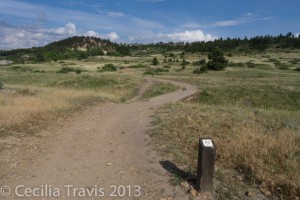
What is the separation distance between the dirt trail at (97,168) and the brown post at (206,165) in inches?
17.3

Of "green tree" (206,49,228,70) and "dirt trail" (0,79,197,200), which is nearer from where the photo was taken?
"dirt trail" (0,79,197,200)

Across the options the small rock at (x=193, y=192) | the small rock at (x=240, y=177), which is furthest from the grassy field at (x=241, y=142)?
the small rock at (x=193, y=192)

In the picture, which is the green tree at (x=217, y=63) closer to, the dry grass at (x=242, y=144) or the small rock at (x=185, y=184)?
the dry grass at (x=242, y=144)

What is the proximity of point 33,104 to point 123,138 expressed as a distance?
673 centimetres

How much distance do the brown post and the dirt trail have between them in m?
0.44

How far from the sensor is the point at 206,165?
6488mm

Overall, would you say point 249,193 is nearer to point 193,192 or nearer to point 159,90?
point 193,192

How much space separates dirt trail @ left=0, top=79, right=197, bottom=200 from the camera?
6.72m

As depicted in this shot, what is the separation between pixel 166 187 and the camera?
6945 millimetres

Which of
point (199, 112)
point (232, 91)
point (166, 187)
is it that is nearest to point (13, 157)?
point (166, 187)

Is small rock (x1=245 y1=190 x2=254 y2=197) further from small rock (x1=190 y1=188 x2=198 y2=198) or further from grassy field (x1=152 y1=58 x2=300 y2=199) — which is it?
small rock (x1=190 y1=188 x2=198 y2=198)

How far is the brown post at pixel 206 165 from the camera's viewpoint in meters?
6.38

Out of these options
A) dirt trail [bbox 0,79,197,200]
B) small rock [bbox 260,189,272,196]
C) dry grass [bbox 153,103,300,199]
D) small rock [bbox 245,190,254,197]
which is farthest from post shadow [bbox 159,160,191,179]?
small rock [bbox 260,189,272,196]

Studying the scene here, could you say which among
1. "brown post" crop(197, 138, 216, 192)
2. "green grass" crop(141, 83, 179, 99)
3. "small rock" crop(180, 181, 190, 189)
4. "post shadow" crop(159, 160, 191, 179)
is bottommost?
"green grass" crop(141, 83, 179, 99)
